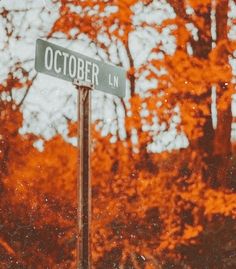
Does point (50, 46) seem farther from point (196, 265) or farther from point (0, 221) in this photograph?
point (0, 221)

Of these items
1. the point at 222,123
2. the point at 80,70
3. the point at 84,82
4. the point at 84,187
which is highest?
the point at 222,123

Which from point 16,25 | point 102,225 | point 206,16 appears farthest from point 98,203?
point 206,16

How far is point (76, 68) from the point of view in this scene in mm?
3658

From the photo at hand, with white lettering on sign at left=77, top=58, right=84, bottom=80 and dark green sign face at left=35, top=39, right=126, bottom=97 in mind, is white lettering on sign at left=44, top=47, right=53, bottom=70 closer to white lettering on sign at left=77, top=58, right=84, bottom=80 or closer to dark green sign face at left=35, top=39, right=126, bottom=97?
dark green sign face at left=35, top=39, right=126, bottom=97

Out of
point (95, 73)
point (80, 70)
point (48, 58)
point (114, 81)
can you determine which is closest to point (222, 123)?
point (114, 81)

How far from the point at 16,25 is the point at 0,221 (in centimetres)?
559

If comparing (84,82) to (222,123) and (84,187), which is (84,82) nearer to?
(84,187)

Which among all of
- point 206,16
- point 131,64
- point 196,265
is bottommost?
point 196,265

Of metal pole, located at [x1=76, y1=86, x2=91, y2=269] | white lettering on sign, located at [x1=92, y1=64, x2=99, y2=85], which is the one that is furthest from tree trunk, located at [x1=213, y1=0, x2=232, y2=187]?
metal pole, located at [x1=76, y1=86, x2=91, y2=269]

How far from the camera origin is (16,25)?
36.2 feet

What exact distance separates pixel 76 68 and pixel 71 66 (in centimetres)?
4

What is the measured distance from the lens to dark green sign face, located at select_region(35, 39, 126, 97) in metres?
→ 3.51

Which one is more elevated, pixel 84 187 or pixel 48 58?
pixel 48 58

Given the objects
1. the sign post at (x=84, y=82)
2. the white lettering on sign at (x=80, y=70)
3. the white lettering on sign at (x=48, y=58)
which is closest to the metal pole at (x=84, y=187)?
the sign post at (x=84, y=82)
